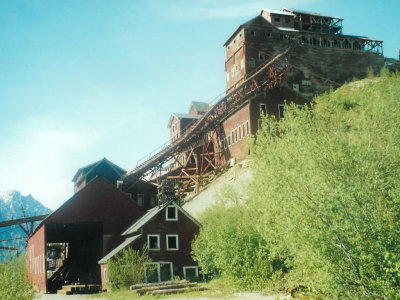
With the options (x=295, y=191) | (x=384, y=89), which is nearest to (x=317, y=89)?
(x=384, y=89)

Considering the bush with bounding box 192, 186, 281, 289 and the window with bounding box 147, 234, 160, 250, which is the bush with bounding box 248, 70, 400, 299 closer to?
the bush with bounding box 192, 186, 281, 289

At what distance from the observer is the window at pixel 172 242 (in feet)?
100

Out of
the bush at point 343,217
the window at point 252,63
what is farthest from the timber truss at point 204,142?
the bush at point 343,217

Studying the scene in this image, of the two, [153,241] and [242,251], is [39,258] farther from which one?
[242,251]

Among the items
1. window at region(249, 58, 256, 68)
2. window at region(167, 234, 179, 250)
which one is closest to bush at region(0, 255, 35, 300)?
window at region(167, 234, 179, 250)

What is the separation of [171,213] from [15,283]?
45.7ft

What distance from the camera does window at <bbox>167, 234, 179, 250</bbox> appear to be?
3050 centimetres

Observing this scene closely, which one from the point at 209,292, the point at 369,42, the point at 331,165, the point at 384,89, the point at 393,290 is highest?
the point at 369,42

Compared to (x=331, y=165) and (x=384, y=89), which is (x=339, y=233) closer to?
(x=331, y=165)

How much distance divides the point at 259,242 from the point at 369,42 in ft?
167

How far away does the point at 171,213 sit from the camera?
102ft

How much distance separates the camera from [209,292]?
2302 cm

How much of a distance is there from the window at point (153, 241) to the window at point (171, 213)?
1.50 metres

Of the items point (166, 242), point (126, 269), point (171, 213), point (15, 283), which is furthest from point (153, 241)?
point (15, 283)
